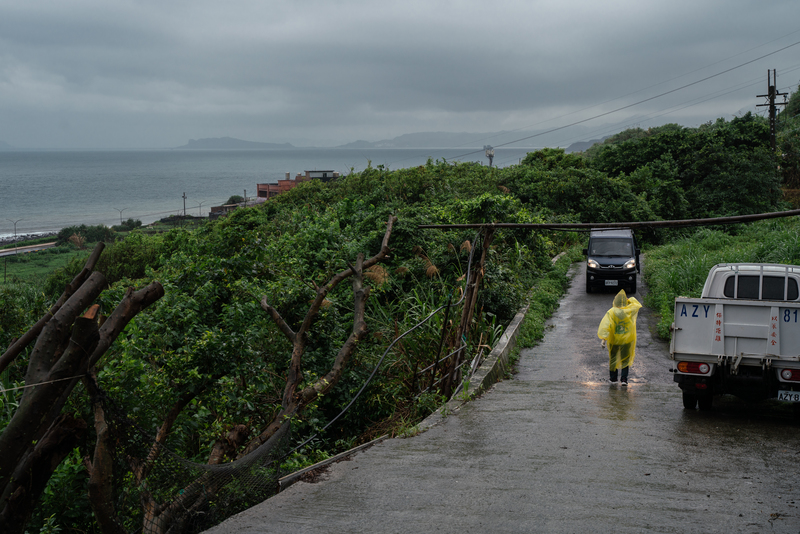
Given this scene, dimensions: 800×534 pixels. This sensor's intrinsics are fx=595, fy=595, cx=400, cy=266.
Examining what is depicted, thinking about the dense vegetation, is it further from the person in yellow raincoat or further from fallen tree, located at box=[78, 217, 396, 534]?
the person in yellow raincoat

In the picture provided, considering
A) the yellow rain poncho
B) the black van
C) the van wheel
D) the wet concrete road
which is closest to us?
the wet concrete road

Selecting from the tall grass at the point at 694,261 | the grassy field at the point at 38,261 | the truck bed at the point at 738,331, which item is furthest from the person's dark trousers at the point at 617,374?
the grassy field at the point at 38,261

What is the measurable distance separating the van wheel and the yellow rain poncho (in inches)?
62.8

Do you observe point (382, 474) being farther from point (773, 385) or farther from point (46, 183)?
point (46, 183)

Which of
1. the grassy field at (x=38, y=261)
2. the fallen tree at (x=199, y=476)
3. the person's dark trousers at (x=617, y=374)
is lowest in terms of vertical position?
the grassy field at (x=38, y=261)

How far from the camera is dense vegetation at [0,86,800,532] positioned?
25.6 ft

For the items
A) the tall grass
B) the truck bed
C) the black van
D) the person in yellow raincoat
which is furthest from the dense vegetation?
the truck bed

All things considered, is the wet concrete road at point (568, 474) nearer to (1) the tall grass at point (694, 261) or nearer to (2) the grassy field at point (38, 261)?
(1) the tall grass at point (694, 261)

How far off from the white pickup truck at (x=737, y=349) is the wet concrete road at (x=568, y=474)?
0.48 m

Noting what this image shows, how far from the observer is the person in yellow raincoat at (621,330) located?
10141 mm

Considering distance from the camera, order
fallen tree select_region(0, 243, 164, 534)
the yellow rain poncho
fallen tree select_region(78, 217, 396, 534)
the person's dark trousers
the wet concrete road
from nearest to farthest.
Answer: fallen tree select_region(0, 243, 164, 534) < fallen tree select_region(78, 217, 396, 534) < the wet concrete road < the yellow rain poncho < the person's dark trousers

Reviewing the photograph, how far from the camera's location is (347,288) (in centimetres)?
1497

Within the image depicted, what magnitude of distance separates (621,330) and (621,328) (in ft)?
0.11

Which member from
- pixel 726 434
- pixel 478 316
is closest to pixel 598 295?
pixel 478 316
